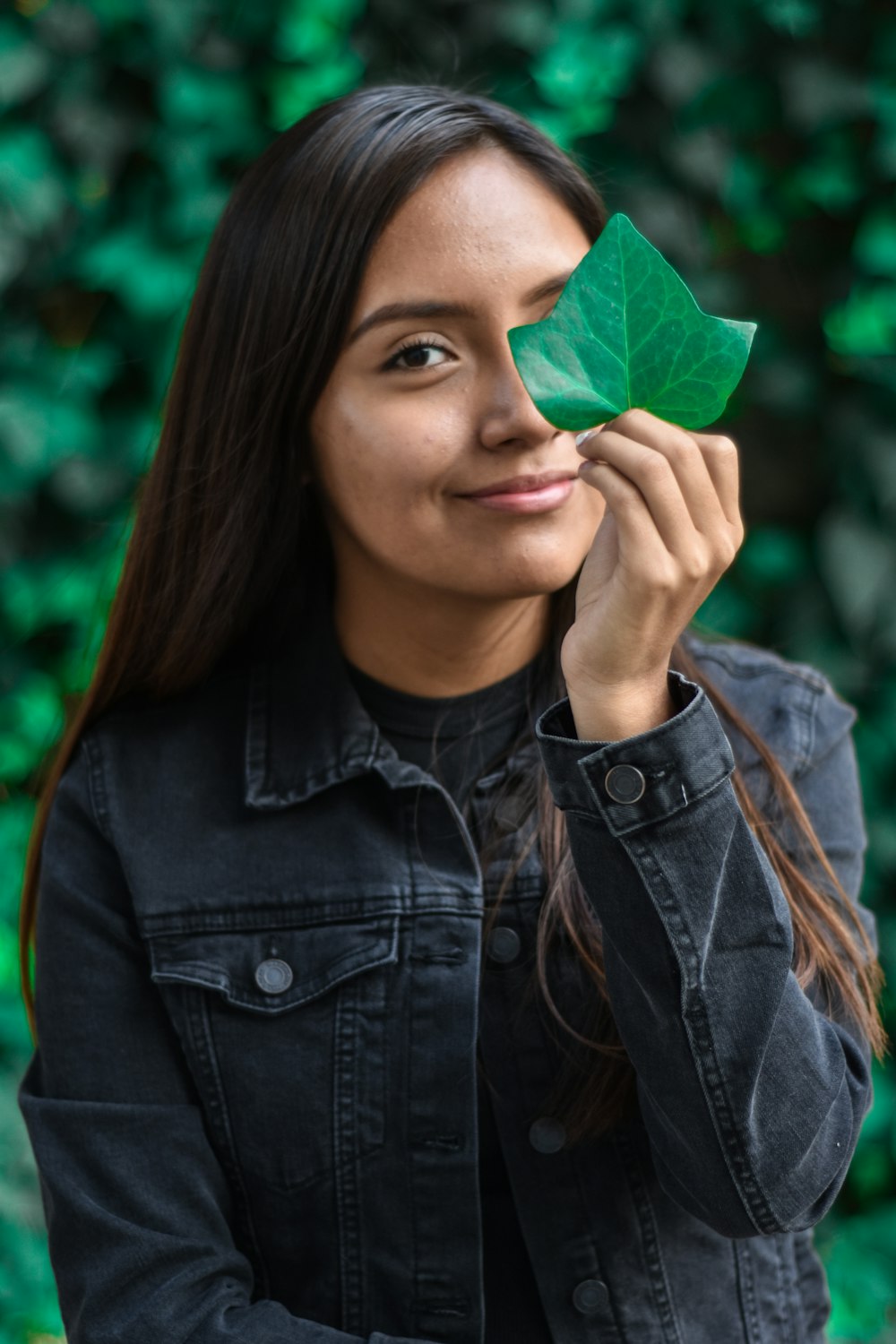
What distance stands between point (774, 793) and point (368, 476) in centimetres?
46

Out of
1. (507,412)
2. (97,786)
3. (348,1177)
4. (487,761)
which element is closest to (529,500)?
(507,412)

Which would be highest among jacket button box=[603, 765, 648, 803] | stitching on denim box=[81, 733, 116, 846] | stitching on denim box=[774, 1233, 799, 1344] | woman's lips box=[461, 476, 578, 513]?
woman's lips box=[461, 476, 578, 513]

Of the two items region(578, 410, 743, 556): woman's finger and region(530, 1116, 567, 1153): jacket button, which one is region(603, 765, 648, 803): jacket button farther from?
region(530, 1116, 567, 1153): jacket button

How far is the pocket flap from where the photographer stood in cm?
123

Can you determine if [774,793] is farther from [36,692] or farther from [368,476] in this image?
[36,692]

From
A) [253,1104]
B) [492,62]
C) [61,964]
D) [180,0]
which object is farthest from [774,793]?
[180,0]

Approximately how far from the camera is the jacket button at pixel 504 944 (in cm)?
124

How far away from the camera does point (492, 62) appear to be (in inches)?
79.4

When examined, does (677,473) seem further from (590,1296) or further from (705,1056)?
(590,1296)

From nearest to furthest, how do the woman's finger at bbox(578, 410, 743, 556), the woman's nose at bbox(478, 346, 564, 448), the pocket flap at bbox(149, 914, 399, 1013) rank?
the woman's finger at bbox(578, 410, 743, 556)
the woman's nose at bbox(478, 346, 564, 448)
the pocket flap at bbox(149, 914, 399, 1013)

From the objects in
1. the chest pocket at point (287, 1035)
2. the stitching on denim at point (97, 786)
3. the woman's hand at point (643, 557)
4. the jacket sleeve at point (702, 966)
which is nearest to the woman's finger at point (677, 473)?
the woman's hand at point (643, 557)

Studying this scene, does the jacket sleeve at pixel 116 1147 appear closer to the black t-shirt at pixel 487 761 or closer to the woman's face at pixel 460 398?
the black t-shirt at pixel 487 761

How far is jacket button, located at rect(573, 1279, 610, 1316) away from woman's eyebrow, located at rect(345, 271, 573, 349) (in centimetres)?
82

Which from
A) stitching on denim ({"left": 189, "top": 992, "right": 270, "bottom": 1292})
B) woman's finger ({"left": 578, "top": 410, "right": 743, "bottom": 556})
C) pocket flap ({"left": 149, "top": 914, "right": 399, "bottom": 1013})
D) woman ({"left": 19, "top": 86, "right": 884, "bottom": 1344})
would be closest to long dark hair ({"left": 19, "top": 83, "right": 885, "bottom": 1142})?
woman ({"left": 19, "top": 86, "right": 884, "bottom": 1344})
